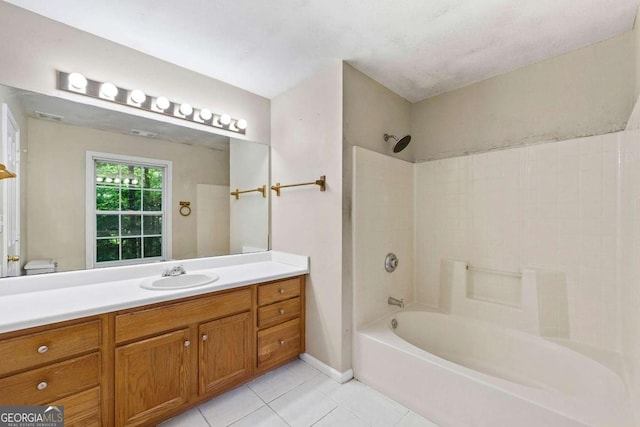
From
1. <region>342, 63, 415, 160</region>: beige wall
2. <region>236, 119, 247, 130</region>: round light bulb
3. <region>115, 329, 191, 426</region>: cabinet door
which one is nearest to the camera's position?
<region>115, 329, 191, 426</region>: cabinet door

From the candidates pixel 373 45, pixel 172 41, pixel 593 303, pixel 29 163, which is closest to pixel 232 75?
pixel 172 41

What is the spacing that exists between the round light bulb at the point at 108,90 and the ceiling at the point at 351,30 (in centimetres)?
30

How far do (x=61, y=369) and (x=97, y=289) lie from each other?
0.47 m

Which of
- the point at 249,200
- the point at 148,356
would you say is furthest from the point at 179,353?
the point at 249,200

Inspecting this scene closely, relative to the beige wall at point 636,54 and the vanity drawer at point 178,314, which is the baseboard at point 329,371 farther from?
the beige wall at point 636,54

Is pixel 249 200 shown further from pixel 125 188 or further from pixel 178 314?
pixel 178 314

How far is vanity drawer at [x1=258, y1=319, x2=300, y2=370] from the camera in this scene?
1929 mm

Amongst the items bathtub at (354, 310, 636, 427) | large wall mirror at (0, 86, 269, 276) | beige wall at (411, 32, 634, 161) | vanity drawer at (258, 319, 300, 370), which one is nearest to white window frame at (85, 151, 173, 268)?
large wall mirror at (0, 86, 269, 276)

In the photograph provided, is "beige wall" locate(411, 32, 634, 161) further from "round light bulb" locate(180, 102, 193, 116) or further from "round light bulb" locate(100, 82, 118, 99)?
"round light bulb" locate(100, 82, 118, 99)

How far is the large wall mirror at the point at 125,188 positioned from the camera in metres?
1.54

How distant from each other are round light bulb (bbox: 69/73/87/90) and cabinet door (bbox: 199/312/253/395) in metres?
1.65

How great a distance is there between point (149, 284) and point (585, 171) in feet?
9.44

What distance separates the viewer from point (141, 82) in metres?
1.87

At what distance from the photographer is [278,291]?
6.65ft
